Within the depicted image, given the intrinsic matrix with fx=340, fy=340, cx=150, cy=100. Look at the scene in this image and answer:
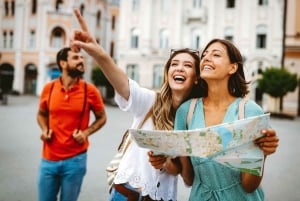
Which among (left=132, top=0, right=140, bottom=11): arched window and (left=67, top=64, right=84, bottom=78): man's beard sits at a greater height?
(left=132, top=0, right=140, bottom=11): arched window

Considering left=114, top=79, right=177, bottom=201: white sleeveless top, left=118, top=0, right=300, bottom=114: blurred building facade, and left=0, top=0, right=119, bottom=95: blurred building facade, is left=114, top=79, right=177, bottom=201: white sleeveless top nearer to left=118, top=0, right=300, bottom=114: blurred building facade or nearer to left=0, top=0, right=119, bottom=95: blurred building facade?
left=118, top=0, right=300, bottom=114: blurred building facade

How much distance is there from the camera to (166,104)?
2.08m

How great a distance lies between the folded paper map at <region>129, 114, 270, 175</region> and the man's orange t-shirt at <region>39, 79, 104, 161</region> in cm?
162

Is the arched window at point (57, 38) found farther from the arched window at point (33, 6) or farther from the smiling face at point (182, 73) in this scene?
the smiling face at point (182, 73)

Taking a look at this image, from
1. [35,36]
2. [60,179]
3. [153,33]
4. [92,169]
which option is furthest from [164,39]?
[60,179]

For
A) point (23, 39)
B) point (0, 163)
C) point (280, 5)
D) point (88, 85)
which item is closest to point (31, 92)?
point (23, 39)

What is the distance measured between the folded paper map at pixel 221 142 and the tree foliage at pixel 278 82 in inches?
892

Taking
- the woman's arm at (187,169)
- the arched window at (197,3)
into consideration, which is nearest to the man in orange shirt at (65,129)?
the woman's arm at (187,169)

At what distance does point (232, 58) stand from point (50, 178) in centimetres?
192

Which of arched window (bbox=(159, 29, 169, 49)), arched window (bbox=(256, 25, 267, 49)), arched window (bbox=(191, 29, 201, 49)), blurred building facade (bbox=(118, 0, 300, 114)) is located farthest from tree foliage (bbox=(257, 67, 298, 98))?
arched window (bbox=(159, 29, 169, 49))

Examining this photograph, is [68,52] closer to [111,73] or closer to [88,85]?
[88,85]

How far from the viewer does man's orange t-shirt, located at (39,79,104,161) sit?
305 cm

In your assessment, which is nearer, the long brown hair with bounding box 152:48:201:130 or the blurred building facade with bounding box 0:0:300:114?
the long brown hair with bounding box 152:48:201:130

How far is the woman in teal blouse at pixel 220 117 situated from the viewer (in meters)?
1.73
